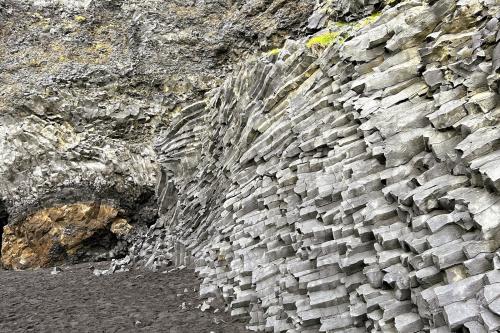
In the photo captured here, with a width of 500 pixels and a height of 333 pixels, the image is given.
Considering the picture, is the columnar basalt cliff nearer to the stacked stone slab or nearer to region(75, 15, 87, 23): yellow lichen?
the stacked stone slab

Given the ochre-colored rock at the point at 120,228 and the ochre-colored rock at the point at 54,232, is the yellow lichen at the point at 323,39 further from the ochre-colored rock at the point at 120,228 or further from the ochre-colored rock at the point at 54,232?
the ochre-colored rock at the point at 54,232

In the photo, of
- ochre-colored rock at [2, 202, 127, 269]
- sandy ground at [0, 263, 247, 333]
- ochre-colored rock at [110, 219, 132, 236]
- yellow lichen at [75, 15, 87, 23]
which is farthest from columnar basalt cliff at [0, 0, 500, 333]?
yellow lichen at [75, 15, 87, 23]

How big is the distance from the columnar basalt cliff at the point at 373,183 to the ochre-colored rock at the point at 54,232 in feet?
56.1

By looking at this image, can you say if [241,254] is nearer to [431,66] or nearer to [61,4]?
[431,66]

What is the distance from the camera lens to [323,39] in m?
16.0

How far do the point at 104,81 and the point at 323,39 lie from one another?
2819 cm

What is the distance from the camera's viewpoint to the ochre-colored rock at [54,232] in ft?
102

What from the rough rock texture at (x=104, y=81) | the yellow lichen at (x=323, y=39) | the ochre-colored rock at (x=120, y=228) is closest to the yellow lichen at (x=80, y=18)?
the rough rock texture at (x=104, y=81)

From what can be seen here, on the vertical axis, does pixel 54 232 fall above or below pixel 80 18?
below

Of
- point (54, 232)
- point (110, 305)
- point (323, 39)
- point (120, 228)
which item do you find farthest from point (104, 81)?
point (323, 39)

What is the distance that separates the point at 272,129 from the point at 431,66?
19.9ft

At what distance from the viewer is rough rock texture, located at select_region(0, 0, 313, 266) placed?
3369 cm

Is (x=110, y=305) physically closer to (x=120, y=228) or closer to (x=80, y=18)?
(x=120, y=228)

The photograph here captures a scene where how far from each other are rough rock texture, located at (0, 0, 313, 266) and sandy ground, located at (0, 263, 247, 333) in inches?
507
